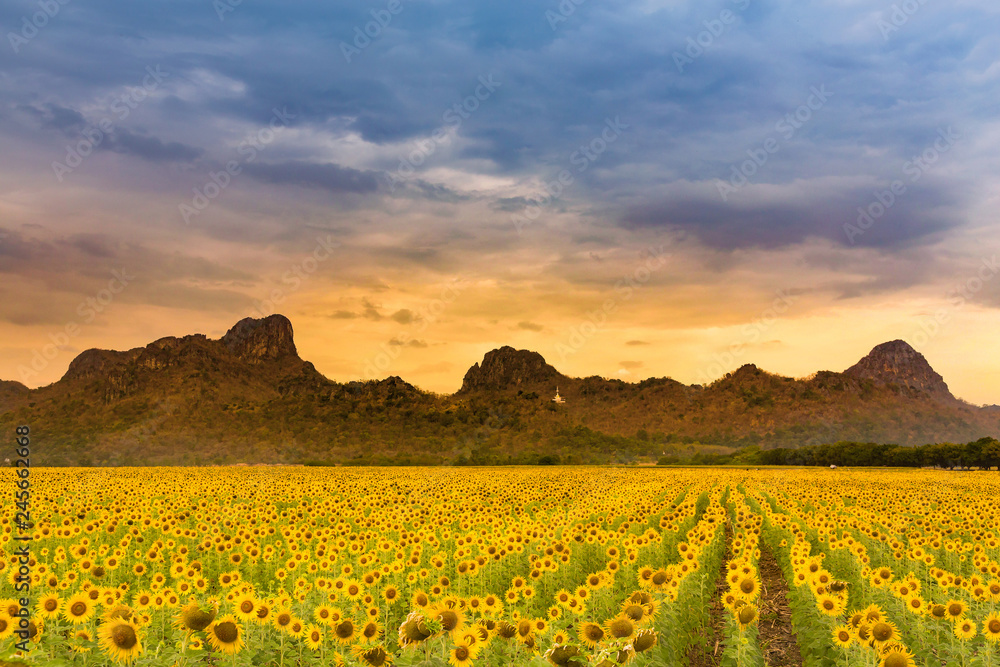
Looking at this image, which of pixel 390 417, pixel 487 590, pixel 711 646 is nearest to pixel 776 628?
pixel 711 646

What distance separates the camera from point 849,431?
486 feet

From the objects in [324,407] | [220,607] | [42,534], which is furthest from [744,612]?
[324,407]

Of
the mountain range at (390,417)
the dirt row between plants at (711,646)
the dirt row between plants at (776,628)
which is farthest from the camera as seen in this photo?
the mountain range at (390,417)

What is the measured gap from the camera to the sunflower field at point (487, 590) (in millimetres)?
6898

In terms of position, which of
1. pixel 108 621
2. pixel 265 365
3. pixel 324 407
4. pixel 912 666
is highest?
pixel 265 365

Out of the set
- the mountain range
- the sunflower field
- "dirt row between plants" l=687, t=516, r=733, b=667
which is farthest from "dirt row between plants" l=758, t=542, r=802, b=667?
the mountain range

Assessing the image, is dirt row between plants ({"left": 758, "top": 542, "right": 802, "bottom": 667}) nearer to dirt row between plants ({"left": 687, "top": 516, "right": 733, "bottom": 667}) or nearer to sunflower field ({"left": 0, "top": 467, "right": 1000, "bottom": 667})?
sunflower field ({"left": 0, "top": 467, "right": 1000, "bottom": 667})

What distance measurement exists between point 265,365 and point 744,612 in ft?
556

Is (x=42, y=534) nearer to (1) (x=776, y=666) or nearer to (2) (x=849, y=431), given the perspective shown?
(1) (x=776, y=666)

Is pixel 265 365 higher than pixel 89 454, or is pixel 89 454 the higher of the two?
pixel 265 365

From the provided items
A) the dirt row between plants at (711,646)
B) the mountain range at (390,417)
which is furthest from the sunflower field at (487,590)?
the mountain range at (390,417)

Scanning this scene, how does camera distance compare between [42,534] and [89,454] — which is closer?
[42,534]

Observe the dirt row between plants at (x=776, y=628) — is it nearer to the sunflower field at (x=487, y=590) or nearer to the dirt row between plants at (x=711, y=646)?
the sunflower field at (x=487, y=590)

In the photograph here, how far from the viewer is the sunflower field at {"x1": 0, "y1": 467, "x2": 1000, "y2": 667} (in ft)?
22.6
